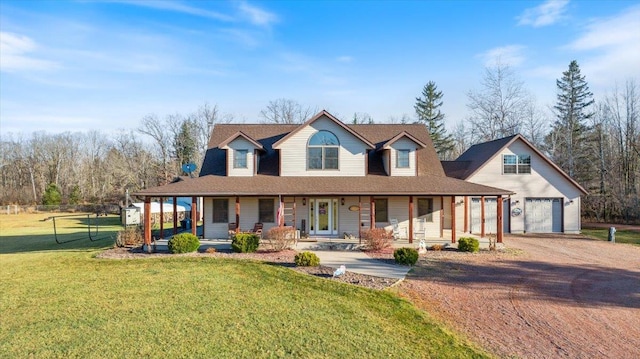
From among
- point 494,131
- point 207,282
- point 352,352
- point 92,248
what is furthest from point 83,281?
point 494,131

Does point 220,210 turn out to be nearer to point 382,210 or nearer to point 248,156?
point 248,156

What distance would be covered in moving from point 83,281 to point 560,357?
507 inches

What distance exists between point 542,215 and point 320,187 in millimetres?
15939

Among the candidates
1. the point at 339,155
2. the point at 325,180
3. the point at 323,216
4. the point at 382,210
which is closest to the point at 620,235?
the point at 382,210

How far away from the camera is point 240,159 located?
20.0 metres

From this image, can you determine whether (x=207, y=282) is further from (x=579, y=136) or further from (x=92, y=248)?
(x=579, y=136)

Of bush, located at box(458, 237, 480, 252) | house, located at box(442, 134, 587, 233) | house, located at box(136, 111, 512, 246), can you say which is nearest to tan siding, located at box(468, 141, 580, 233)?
house, located at box(442, 134, 587, 233)

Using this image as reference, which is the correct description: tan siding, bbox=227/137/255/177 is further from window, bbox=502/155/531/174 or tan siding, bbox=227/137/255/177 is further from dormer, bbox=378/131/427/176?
window, bbox=502/155/531/174

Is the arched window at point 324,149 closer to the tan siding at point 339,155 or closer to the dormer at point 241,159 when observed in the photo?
the tan siding at point 339,155

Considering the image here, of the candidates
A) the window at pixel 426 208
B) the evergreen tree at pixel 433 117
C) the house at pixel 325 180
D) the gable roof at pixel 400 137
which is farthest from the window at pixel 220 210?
the evergreen tree at pixel 433 117

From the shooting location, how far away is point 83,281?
1159cm

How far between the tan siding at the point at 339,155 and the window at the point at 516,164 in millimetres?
10706

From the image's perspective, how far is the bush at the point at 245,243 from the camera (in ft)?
52.0

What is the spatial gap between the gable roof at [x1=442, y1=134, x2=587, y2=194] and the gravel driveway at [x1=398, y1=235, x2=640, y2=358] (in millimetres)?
8543
